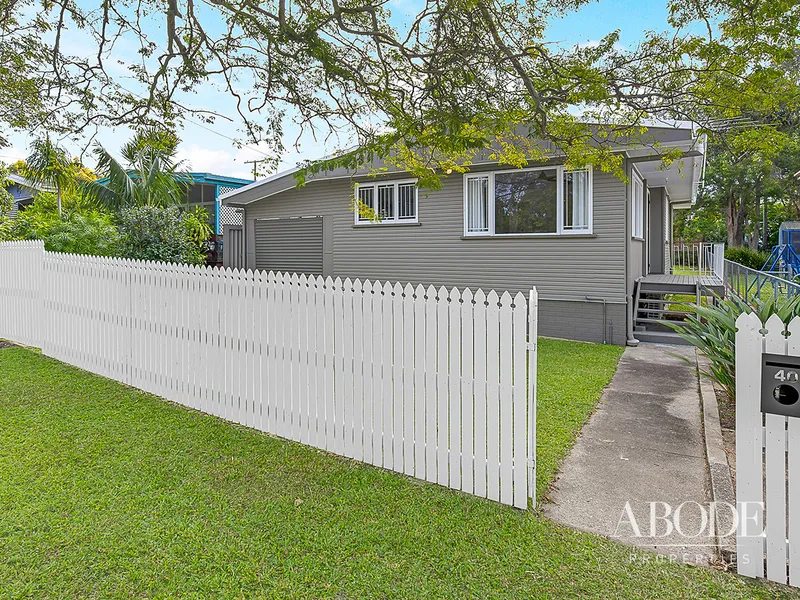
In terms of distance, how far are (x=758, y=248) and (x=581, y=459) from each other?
138ft

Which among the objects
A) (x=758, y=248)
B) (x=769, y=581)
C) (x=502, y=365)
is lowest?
(x=769, y=581)

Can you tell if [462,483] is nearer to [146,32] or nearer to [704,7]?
[704,7]

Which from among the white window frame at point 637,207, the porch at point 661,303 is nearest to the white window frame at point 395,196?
the white window frame at point 637,207

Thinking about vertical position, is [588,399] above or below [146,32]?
below

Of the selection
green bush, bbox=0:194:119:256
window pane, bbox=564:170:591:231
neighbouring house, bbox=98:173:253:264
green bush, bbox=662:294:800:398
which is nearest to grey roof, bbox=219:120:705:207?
window pane, bbox=564:170:591:231

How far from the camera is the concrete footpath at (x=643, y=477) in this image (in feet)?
10.4

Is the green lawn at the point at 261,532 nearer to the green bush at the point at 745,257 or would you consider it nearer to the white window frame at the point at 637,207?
the white window frame at the point at 637,207

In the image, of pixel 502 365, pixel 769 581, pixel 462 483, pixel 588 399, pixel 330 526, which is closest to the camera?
pixel 769 581

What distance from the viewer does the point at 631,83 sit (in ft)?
18.5

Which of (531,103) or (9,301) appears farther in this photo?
(9,301)

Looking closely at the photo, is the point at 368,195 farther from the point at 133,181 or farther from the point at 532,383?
the point at 532,383

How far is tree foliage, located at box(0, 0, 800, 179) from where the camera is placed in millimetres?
5266

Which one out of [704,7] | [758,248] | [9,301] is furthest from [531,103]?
[758,248]

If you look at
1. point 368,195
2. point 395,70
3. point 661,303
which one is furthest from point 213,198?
point 661,303
